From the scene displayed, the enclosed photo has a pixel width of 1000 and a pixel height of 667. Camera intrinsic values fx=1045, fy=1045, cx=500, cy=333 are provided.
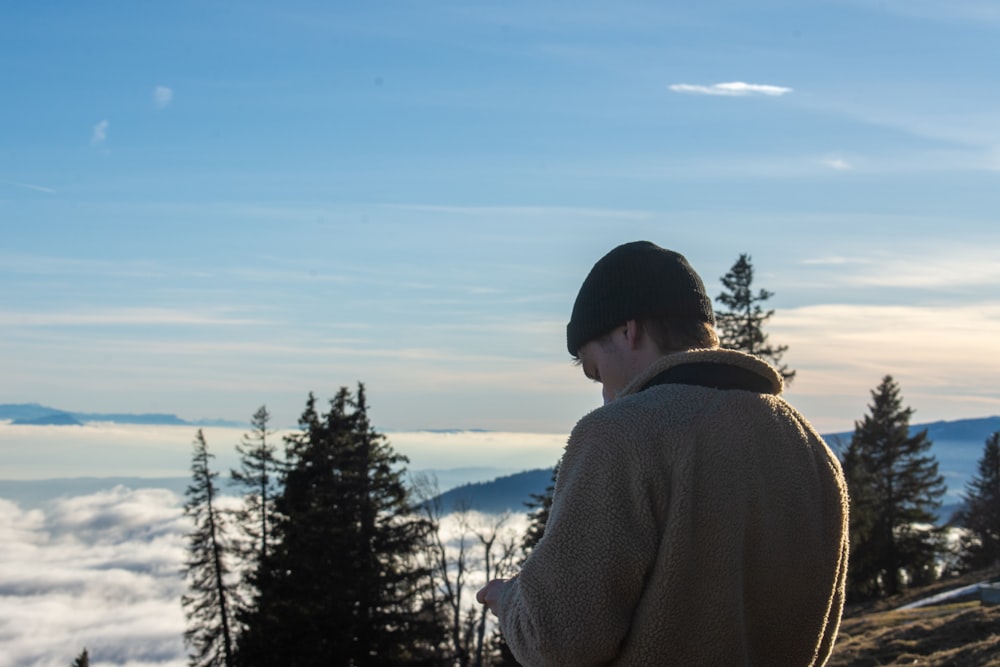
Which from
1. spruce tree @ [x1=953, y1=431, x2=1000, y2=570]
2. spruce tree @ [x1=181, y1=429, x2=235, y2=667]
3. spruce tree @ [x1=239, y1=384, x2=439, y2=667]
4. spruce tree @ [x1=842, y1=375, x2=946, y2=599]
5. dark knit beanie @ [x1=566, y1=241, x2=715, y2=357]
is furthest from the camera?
spruce tree @ [x1=953, y1=431, x2=1000, y2=570]

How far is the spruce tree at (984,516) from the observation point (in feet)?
189

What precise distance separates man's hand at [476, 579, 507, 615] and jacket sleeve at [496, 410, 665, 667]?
13cm

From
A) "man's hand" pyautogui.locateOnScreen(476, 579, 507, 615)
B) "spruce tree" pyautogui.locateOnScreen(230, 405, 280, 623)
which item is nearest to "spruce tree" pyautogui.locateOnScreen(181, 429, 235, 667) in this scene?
"spruce tree" pyautogui.locateOnScreen(230, 405, 280, 623)

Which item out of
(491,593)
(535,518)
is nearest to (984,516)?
(535,518)

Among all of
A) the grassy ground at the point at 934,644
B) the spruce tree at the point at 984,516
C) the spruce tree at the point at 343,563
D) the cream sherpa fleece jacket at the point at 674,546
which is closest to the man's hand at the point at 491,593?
the cream sherpa fleece jacket at the point at 674,546

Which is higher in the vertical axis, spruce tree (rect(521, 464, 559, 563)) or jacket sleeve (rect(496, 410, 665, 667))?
spruce tree (rect(521, 464, 559, 563))

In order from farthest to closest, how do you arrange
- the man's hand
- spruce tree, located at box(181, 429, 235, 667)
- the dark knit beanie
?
spruce tree, located at box(181, 429, 235, 667)
the dark knit beanie
the man's hand

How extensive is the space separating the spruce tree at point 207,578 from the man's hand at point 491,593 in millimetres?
40478

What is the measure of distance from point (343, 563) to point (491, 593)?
2860 centimetres

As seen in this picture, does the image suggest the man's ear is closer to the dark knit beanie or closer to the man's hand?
the dark knit beanie

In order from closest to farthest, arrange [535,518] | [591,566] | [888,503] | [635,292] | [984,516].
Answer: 1. [591,566]
2. [635,292]
3. [535,518]
4. [888,503]
5. [984,516]

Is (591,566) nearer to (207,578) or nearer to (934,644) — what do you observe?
(934,644)

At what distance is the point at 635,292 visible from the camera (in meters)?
2.98

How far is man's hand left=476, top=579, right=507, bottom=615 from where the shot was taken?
2.80 m
